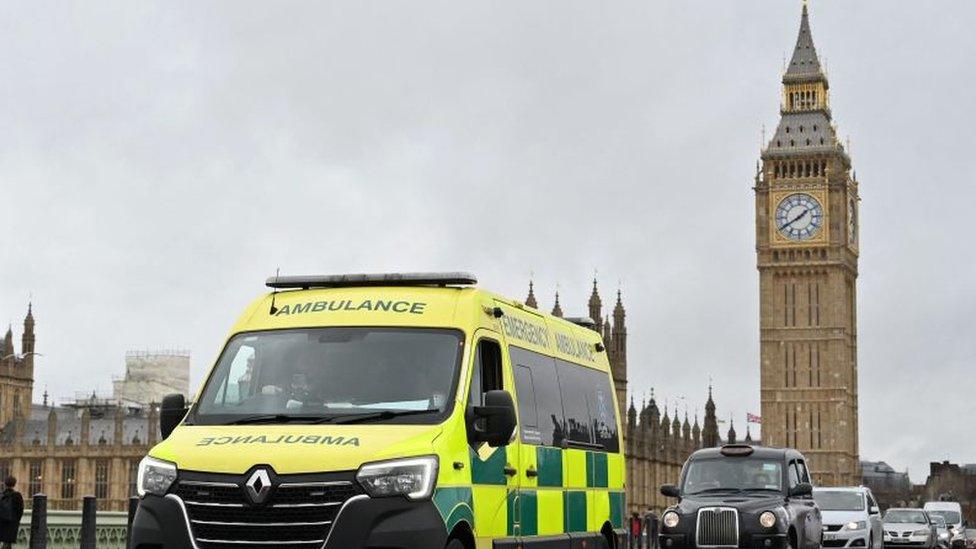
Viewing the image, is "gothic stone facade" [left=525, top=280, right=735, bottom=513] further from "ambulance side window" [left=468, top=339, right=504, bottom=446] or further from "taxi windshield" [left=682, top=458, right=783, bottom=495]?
"ambulance side window" [left=468, top=339, right=504, bottom=446]

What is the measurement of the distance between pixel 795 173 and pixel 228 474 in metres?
117

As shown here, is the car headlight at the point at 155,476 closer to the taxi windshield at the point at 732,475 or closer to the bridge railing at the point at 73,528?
the bridge railing at the point at 73,528

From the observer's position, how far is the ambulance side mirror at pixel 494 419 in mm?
12055

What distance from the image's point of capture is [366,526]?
36.5 feet

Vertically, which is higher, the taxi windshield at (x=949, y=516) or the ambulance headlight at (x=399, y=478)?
the ambulance headlight at (x=399, y=478)

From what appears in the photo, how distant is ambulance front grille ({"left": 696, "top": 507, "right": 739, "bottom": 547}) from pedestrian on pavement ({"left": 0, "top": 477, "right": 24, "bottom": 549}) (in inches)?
370

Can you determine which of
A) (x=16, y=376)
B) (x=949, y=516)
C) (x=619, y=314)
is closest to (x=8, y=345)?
(x=16, y=376)

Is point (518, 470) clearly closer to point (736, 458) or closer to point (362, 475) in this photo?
point (362, 475)

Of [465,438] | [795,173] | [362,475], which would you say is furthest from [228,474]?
[795,173]

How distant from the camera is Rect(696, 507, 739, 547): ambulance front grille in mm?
20719

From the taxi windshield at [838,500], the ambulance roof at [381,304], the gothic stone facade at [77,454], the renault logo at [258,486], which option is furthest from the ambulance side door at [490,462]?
the gothic stone facade at [77,454]

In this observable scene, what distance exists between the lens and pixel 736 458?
2219cm

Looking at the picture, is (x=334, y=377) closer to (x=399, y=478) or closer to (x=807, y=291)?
(x=399, y=478)

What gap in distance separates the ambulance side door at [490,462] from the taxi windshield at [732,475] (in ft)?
29.8
